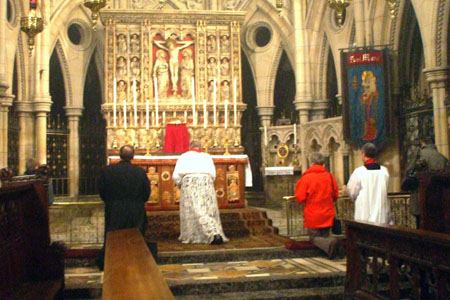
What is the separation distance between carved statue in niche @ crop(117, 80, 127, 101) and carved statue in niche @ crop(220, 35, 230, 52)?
9.25 ft

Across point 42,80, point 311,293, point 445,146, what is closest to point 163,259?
point 311,293

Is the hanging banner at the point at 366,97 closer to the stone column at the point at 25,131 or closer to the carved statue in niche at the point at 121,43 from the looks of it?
the carved statue in niche at the point at 121,43

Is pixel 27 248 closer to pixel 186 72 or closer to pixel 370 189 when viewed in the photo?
pixel 370 189

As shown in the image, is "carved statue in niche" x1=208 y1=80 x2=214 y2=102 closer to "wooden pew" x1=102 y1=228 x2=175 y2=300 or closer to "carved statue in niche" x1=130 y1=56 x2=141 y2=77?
"carved statue in niche" x1=130 y1=56 x2=141 y2=77

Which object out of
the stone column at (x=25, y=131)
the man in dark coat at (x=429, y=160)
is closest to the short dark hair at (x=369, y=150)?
the man in dark coat at (x=429, y=160)

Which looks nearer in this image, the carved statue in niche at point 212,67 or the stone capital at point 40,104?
the carved statue in niche at point 212,67

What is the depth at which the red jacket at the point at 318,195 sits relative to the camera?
7.88 meters

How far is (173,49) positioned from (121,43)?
1394 mm

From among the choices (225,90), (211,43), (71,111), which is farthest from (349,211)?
(71,111)

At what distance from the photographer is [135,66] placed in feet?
51.0

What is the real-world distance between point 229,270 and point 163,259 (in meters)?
1.07

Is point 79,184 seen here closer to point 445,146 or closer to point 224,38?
point 224,38

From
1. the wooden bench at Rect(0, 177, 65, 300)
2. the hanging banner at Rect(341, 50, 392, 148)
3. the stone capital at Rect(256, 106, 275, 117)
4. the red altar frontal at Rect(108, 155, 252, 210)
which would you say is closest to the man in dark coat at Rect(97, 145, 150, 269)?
the wooden bench at Rect(0, 177, 65, 300)

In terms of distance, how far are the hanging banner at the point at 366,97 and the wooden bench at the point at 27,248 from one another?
8385 mm
